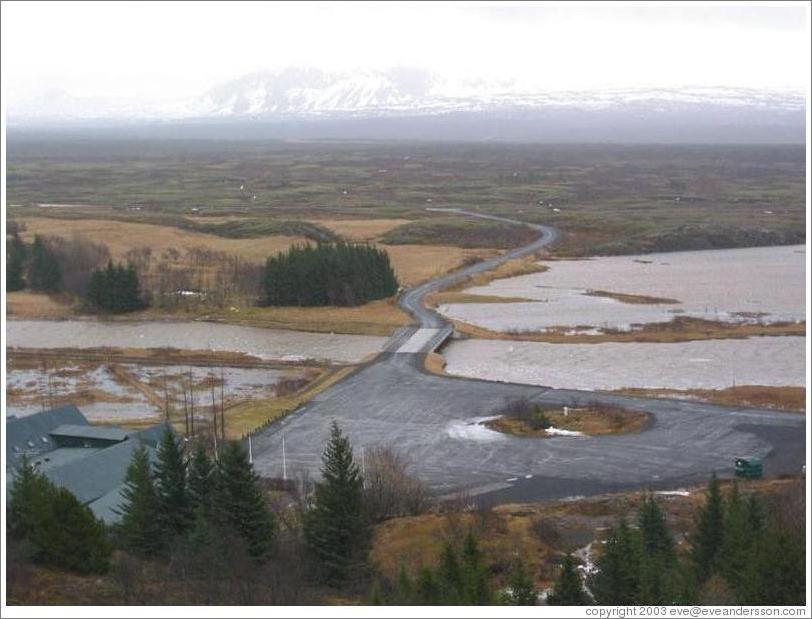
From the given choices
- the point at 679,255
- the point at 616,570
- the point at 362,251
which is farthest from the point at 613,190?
the point at 616,570

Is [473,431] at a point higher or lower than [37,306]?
lower

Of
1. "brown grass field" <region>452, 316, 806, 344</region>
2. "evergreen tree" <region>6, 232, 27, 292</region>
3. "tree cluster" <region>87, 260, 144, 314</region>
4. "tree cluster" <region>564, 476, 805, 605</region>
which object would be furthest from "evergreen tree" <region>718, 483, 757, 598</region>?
"evergreen tree" <region>6, 232, 27, 292</region>

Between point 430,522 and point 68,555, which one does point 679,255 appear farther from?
point 68,555

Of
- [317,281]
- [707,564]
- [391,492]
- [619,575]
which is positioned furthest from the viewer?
[317,281]

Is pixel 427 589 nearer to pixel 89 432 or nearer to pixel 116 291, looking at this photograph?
pixel 89 432

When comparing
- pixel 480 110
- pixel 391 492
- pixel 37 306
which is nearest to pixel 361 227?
pixel 37 306

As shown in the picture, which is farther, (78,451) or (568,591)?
(78,451)

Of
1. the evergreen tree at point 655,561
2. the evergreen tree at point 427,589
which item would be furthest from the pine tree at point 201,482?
the evergreen tree at point 655,561
